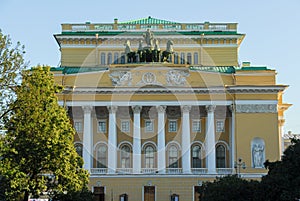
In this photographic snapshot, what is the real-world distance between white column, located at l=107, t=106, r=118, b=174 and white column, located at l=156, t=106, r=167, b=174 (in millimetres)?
3962

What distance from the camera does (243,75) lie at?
188 feet

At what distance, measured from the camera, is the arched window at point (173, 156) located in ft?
190

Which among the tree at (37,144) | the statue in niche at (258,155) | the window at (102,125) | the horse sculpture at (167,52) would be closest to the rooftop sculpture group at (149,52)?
the horse sculpture at (167,52)

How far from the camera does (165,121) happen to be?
58.2m

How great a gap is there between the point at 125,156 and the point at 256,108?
12946 millimetres

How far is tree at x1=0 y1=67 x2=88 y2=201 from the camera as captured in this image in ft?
98.2

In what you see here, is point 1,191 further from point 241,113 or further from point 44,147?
point 241,113

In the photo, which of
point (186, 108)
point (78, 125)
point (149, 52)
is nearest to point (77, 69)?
point (78, 125)

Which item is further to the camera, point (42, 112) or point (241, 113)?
point (241, 113)

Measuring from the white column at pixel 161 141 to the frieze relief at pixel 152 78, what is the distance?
242 cm

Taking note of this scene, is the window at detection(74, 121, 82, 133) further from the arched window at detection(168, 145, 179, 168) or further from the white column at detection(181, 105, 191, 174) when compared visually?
the white column at detection(181, 105, 191, 174)

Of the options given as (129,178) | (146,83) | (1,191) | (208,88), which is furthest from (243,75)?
(1,191)

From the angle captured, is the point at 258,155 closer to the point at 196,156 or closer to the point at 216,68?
the point at 196,156

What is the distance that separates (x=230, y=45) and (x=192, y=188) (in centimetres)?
1579
